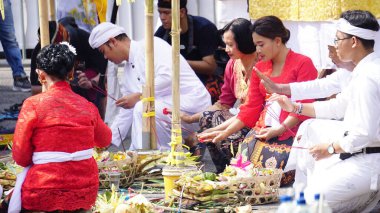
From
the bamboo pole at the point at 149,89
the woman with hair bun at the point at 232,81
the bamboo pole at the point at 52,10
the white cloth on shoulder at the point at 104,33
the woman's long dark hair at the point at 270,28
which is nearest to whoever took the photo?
the woman's long dark hair at the point at 270,28

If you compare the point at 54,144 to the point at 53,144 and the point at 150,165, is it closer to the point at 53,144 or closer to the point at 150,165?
the point at 53,144

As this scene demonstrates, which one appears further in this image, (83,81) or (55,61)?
(83,81)

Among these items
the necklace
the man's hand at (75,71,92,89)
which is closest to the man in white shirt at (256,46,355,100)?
the necklace

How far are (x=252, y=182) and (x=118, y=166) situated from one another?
3.79 feet

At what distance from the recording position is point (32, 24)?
1250 centimetres

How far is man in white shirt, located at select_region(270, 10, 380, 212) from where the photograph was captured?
5.96 meters

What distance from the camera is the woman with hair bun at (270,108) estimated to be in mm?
7008

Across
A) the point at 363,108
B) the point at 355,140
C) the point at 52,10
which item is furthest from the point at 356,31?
the point at 52,10

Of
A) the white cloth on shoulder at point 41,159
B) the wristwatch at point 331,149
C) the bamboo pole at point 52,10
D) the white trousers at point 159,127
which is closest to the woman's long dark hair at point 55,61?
the white cloth on shoulder at point 41,159

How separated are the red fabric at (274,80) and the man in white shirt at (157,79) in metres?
0.92

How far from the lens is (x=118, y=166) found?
7.30 meters

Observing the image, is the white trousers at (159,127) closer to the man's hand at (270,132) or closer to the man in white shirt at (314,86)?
the man's hand at (270,132)

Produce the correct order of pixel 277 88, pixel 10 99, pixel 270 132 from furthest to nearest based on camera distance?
1. pixel 10 99
2. pixel 270 132
3. pixel 277 88

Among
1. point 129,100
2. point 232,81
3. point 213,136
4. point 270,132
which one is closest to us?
point 270,132
